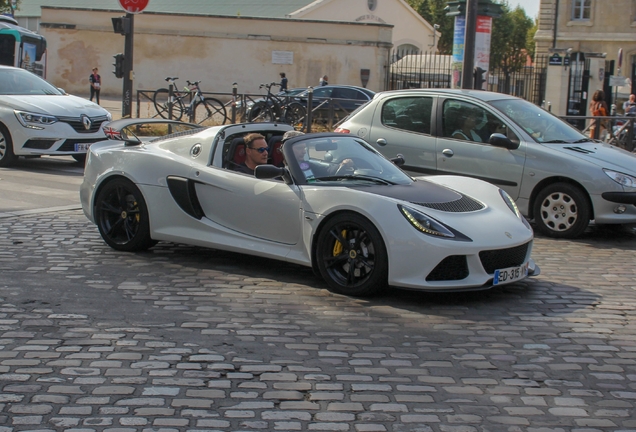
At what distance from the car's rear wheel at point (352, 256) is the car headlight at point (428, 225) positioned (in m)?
0.27

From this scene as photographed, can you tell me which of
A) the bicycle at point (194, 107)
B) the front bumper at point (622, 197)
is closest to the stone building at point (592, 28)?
the bicycle at point (194, 107)

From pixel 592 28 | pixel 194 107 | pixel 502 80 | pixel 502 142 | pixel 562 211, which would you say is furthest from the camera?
pixel 592 28

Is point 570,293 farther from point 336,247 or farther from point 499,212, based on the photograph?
point 336,247

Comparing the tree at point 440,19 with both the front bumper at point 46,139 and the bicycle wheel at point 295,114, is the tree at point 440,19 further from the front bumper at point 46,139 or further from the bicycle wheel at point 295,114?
the front bumper at point 46,139

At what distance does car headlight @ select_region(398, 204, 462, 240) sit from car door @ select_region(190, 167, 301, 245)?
0.97 meters

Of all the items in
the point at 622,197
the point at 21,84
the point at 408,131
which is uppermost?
the point at 21,84

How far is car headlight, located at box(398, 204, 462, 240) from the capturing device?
20.9ft

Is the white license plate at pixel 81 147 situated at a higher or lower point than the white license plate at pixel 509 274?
higher

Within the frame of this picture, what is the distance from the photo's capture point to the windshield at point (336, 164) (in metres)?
7.11

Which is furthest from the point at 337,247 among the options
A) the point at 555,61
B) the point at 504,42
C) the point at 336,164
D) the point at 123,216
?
the point at 504,42

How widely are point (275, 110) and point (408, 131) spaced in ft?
39.4

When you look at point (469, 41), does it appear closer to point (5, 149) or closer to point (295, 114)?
point (295, 114)

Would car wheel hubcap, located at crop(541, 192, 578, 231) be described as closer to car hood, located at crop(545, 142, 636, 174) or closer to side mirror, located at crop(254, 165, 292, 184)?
car hood, located at crop(545, 142, 636, 174)

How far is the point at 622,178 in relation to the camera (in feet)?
31.0
